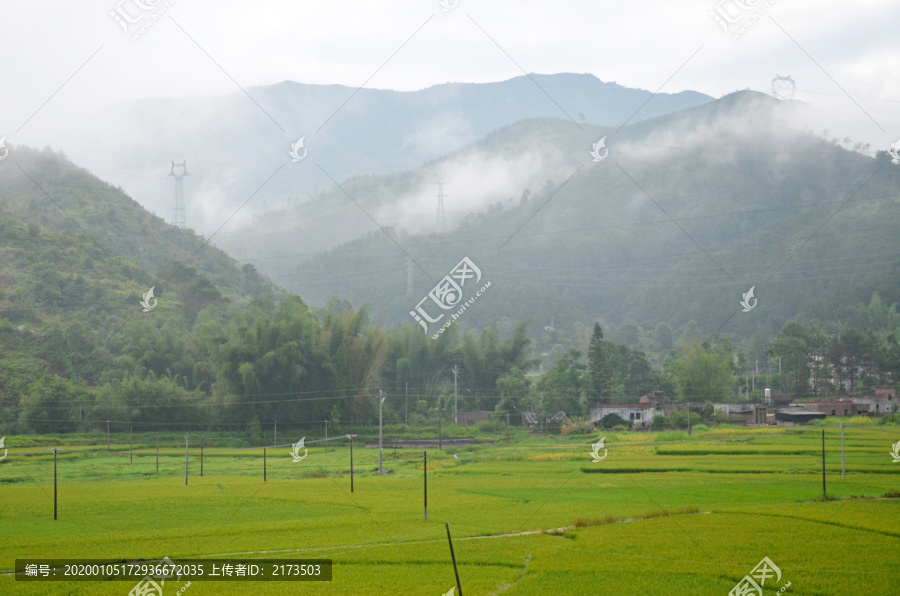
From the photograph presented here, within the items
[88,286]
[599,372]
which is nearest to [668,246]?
Answer: [599,372]

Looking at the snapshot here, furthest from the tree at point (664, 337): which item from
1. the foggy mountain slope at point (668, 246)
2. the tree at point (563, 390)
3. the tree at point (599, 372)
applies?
the tree at point (563, 390)

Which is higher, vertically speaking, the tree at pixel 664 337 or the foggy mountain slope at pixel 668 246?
the foggy mountain slope at pixel 668 246

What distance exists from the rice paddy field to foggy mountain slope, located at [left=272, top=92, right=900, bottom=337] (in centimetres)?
8738

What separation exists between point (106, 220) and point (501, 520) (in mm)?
86529

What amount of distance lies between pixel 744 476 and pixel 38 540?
23826 millimetres

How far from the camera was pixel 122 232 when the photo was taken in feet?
310

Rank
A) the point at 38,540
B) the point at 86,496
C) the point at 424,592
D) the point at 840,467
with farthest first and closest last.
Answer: the point at 840,467 → the point at 86,496 → the point at 38,540 → the point at 424,592

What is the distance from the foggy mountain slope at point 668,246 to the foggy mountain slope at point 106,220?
3545 cm

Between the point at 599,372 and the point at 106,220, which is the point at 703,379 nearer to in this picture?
the point at 599,372

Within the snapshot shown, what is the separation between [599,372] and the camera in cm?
6481

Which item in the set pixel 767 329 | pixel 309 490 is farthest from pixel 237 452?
pixel 767 329

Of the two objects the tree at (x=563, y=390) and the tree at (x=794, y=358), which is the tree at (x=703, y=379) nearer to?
the tree at (x=794, y=358)

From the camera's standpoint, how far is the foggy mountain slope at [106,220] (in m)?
90.2

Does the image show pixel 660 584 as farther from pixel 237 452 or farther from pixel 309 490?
pixel 237 452
